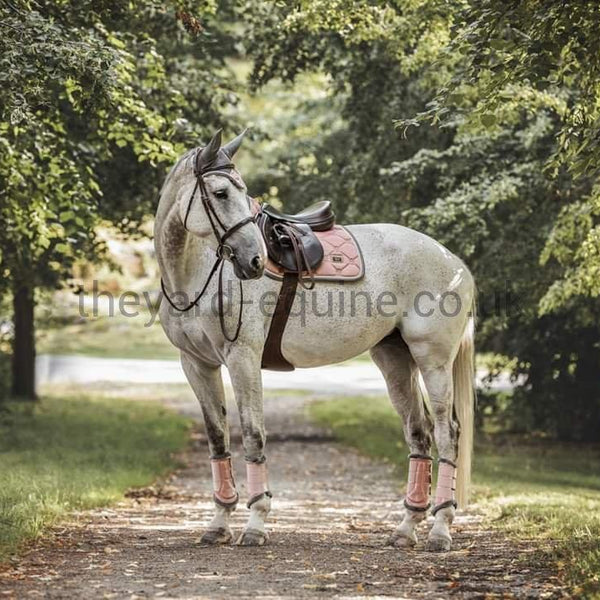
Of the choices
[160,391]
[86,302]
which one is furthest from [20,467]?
[86,302]

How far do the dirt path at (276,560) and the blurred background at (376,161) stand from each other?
40 cm

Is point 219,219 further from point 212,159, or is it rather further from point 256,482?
point 256,482

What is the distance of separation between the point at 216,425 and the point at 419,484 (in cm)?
159

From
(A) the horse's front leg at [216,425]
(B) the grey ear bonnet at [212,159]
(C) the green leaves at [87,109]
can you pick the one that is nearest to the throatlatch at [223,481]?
(A) the horse's front leg at [216,425]

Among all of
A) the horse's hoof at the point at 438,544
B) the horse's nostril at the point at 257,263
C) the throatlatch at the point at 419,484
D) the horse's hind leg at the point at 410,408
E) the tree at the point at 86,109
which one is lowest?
the horse's hoof at the point at 438,544

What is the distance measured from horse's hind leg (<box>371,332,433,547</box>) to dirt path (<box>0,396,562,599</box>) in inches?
19.4

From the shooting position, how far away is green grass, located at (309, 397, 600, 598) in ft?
21.9

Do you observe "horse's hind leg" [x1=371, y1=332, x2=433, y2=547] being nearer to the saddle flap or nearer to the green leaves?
the saddle flap

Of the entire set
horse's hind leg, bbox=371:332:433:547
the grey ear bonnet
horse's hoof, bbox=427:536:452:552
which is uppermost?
the grey ear bonnet

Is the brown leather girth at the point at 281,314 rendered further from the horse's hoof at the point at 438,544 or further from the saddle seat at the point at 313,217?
the horse's hoof at the point at 438,544

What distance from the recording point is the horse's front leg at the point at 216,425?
24.6ft

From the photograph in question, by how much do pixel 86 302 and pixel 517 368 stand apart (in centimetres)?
3168

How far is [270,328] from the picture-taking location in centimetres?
736

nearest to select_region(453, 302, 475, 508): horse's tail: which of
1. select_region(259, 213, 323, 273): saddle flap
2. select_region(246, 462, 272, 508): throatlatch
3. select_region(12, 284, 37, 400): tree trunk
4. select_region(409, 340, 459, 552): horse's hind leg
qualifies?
select_region(409, 340, 459, 552): horse's hind leg
